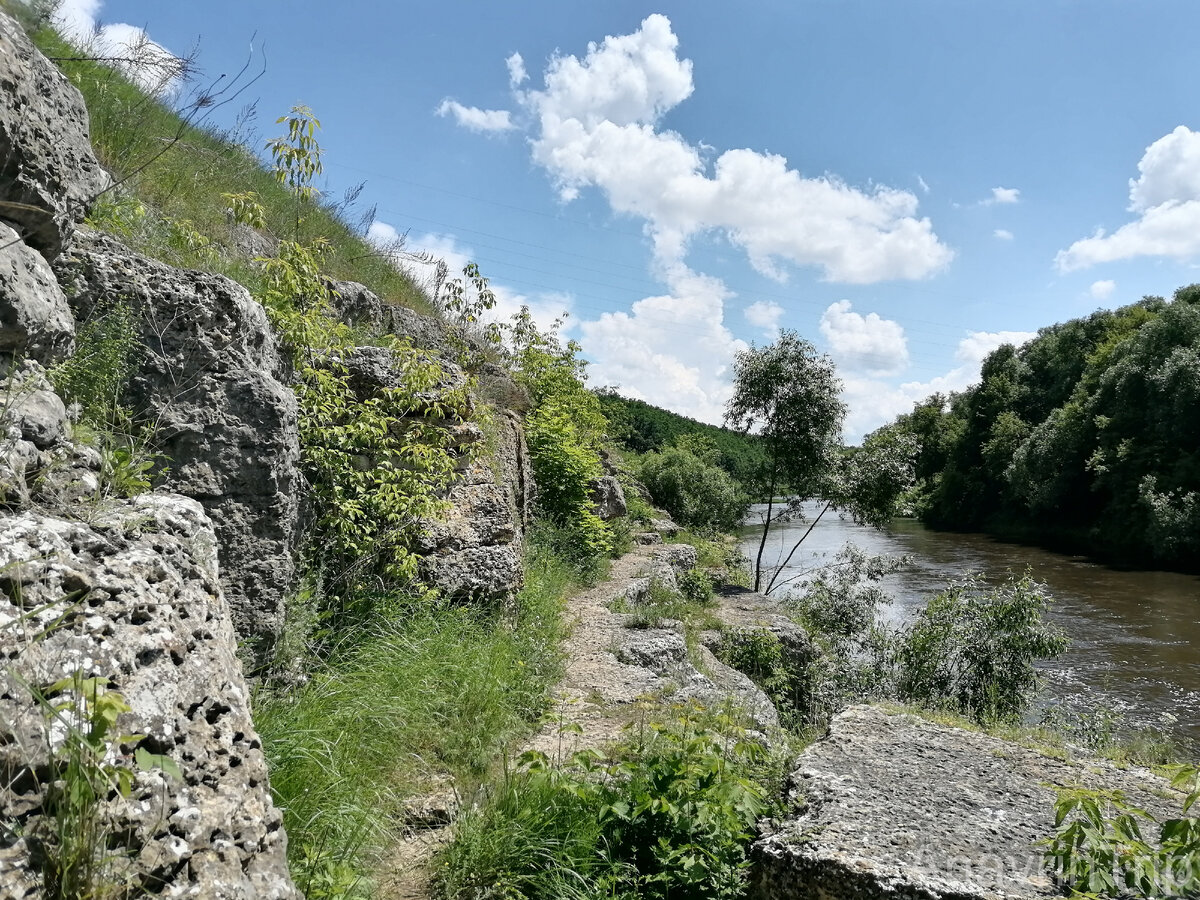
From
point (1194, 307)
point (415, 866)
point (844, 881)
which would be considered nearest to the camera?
point (844, 881)

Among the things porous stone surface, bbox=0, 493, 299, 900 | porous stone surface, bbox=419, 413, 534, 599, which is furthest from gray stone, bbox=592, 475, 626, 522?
porous stone surface, bbox=0, 493, 299, 900

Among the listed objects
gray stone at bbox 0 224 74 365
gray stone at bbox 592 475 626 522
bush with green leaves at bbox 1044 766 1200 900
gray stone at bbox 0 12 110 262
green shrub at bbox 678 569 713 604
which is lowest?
green shrub at bbox 678 569 713 604

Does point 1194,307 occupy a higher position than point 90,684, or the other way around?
point 1194,307

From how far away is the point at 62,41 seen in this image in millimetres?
7004

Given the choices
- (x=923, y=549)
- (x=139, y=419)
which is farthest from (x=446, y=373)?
(x=923, y=549)

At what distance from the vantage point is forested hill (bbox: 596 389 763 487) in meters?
18.5

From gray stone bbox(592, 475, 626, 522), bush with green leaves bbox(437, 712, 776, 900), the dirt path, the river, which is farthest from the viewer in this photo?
gray stone bbox(592, 475, 626, 522)

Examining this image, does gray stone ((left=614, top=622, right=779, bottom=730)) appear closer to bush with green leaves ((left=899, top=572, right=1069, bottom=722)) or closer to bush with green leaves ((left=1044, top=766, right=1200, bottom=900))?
bush with green leaves ((left=899, top=572, right=1069, bottom=722))

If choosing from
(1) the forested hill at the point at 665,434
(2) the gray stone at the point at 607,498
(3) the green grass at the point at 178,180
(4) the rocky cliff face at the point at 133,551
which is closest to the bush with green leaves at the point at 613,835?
(4) the rocky cliff face at the point at 133,551

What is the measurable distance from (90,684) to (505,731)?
3.05m

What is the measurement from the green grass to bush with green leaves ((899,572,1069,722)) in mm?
8582

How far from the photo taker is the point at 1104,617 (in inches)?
687

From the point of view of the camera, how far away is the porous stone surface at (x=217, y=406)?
Answer: 142 inches

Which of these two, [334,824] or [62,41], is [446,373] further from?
[62,41]
